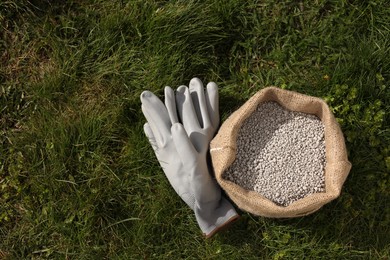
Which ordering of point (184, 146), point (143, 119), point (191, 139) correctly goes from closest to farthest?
point (184, 146), point (191, 139), point (143, 119)

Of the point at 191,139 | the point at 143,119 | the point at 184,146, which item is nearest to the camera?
the point at 184,146

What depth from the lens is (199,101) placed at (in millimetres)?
2162

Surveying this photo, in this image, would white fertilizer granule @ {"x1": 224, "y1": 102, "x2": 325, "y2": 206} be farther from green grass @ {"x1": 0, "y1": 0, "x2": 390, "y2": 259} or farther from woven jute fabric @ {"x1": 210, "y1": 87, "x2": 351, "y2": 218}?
green grass @ {"x1": 0, "y1": 0, "x2": 390, "y2": 259}

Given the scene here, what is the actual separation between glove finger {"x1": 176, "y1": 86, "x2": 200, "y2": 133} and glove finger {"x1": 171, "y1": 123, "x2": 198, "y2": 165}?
0.36 feet

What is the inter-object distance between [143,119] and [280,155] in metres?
0.68

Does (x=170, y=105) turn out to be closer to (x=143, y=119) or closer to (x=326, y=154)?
(x=143, y=119)

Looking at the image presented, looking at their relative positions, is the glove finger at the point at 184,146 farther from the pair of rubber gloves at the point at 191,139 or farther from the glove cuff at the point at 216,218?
the glove cuff at the point at 216,218

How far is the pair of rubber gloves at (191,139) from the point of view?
205 centimetres

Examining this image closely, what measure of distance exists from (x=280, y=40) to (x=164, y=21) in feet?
1.88

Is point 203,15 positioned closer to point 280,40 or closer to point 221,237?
point 280,40

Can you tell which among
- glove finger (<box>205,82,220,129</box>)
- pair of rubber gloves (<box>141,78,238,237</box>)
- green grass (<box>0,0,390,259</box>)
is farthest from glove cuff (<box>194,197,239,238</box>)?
glove finger (<box>205,82,220,129</box>)

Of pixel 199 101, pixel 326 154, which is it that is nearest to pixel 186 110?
pixel 199 101

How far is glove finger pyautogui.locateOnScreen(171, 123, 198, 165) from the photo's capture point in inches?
78.7

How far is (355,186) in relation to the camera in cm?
224
